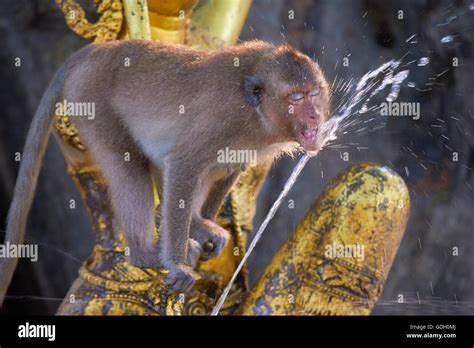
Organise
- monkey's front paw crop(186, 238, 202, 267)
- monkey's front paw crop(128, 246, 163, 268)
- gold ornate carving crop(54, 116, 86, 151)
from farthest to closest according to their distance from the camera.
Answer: gold ornate carving crop(54, 116, 86, 151) < monkey's front paw crop(128, 246, 163, 268) < monkey's front paw crop(186, 238, 202, 267)

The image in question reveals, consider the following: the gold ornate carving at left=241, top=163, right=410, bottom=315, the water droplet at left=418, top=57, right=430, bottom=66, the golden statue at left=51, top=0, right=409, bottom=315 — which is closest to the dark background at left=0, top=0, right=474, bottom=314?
the water droplet at left=418, top=57, right=430, bottom=66

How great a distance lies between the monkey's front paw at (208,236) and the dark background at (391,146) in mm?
1643

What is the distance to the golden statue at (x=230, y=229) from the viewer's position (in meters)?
3.89

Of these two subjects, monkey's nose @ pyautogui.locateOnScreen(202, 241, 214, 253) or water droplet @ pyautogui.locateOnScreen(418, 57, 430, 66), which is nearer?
monkey's nose @ pyautogui.locateOnScreen(202, 241, 214, 253)

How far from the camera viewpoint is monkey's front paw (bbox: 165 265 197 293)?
338cm

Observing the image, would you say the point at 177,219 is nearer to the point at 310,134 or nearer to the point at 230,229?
the point at 310,134

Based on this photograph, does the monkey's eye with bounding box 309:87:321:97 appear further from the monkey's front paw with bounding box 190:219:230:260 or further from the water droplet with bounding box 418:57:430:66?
the water droplet with bounding box 418:57:430:66

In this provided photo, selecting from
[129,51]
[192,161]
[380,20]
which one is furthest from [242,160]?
[380,20]

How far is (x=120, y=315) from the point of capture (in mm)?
3898

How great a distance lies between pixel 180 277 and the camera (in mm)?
3381

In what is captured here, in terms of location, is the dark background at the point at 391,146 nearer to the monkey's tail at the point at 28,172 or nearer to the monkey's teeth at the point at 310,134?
the monkey's tail at the point at 28,172

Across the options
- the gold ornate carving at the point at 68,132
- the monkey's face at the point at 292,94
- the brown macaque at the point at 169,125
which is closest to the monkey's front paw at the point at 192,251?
the brown macaque at the point at 169,125

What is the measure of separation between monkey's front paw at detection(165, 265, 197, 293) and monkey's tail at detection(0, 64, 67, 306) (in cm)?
58
